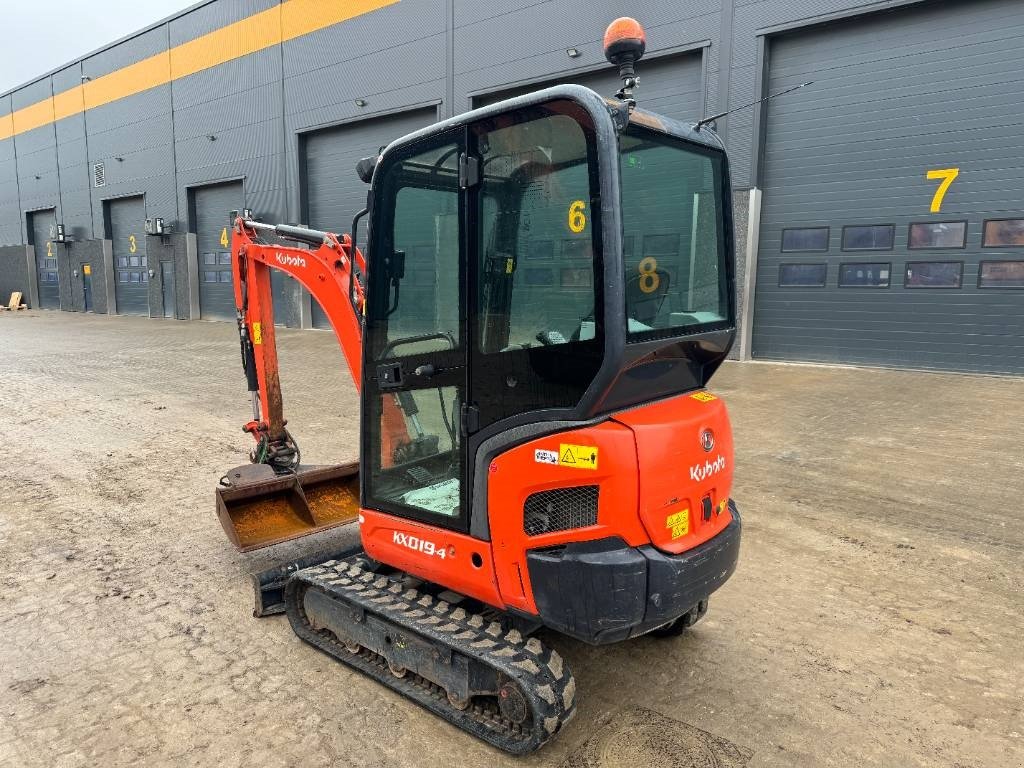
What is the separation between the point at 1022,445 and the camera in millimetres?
7004

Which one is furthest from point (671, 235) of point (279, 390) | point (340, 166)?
point (340, 166)

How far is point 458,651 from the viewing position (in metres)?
2.76

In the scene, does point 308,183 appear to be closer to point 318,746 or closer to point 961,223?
point 961,223

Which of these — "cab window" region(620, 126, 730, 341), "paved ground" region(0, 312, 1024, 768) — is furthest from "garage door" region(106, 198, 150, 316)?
"cab window" region(620, 126, 730, 341)

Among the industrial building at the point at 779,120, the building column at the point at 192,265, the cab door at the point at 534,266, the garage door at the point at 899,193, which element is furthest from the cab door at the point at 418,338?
the building column at the point at 192,265

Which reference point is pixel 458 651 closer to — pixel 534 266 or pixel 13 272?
pixel 534 266

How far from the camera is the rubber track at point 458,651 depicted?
8.43 feet

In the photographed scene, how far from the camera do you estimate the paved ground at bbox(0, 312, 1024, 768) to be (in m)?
2.76

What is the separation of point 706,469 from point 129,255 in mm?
30617

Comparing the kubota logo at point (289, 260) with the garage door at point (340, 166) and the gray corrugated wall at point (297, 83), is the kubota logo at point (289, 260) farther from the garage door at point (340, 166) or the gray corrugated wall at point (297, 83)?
the garage door at point (340, 166)

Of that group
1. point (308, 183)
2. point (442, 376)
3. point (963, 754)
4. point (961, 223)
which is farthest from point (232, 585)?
point (308, 183)

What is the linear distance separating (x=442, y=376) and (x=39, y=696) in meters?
2.27

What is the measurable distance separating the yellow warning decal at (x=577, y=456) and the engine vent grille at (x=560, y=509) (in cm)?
9

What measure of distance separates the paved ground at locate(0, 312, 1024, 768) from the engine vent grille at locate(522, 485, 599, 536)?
900 mm
